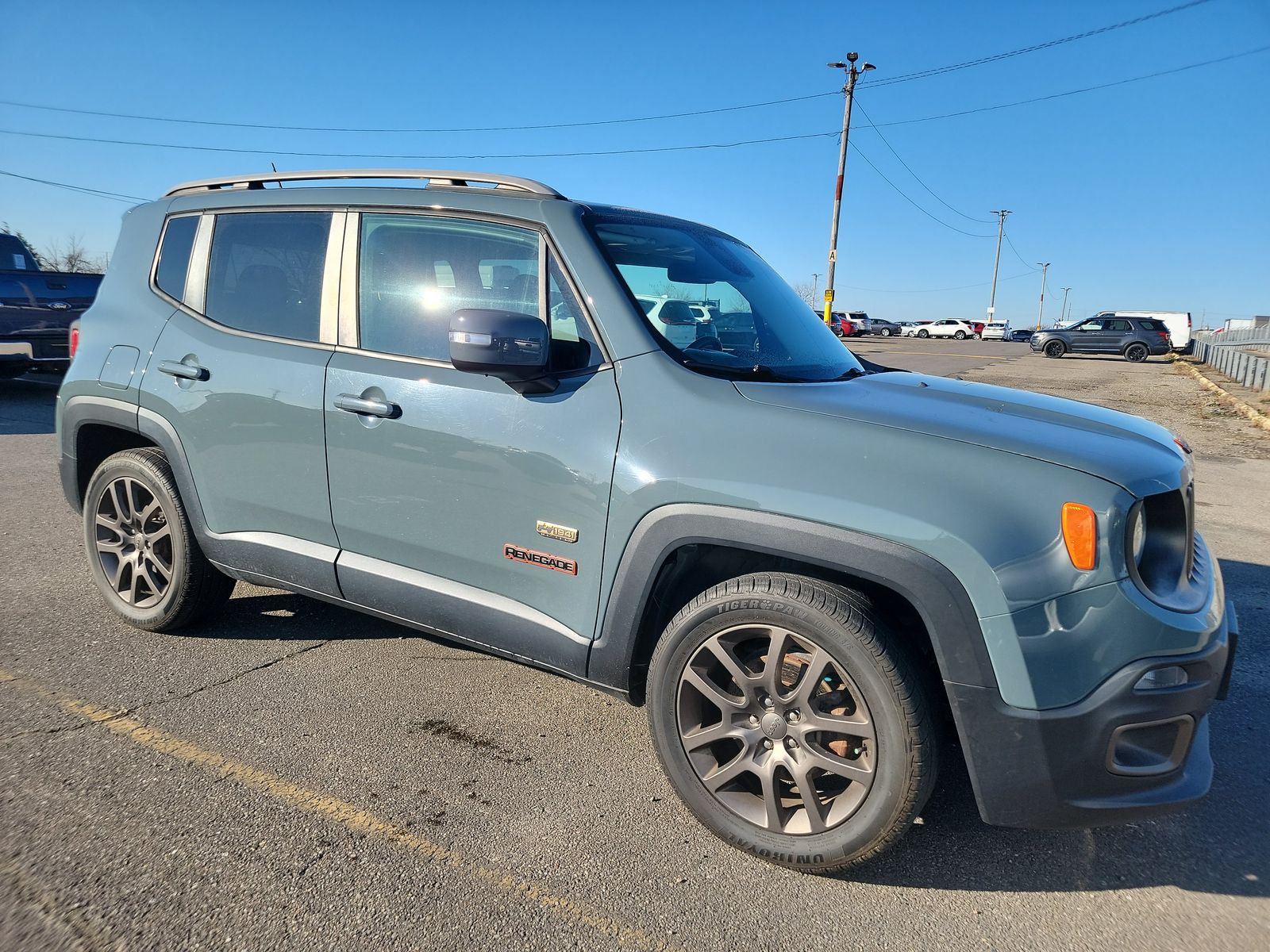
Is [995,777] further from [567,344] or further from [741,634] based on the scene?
[567,344]

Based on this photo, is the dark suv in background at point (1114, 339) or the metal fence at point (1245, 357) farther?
the dark suv in background at point (1114, 339)

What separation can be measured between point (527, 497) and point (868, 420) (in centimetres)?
104

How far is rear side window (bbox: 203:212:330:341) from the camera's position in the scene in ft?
10.7

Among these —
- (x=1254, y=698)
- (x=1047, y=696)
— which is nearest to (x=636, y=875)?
(x=1047, y=696)

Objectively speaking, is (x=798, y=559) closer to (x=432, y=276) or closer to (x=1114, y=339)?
(x=432, y=276)

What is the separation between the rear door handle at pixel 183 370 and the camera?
11.2ft

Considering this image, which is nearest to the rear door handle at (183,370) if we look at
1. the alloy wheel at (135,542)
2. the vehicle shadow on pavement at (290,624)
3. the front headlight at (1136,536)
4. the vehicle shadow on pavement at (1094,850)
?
the alloy wheel at (135,542)

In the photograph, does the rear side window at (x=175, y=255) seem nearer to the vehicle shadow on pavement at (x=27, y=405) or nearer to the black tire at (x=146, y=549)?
the black tire at (x=146, y=549)

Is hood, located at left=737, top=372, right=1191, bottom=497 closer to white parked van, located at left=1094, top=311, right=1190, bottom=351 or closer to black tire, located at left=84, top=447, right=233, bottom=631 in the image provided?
black tire, located at left=84, top=447, right=233, bottom=631

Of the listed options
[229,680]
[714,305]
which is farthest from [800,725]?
[229,680]

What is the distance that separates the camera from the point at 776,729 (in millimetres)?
2387

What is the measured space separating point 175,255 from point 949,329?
2798 inches

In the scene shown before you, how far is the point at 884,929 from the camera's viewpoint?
219 centimetres

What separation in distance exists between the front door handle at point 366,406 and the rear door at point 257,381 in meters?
0.13
